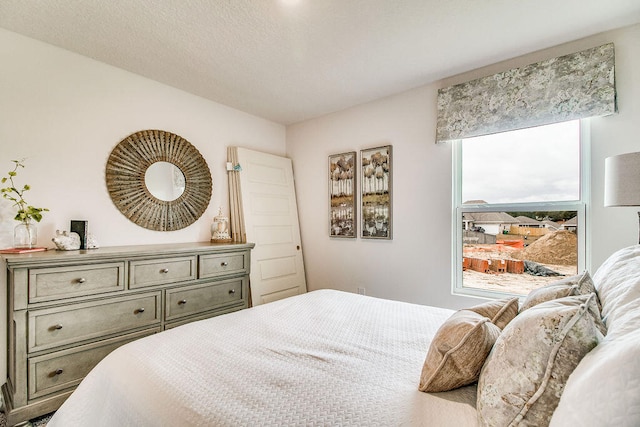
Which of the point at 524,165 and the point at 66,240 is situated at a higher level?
the point at 524,165

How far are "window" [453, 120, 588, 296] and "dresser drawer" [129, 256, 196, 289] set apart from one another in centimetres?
241

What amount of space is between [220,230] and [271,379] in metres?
2.34

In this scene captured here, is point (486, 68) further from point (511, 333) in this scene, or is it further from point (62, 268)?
point (62, 268)

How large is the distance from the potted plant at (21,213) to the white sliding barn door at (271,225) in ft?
5.77

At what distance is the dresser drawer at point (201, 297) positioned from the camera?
7.95 feet

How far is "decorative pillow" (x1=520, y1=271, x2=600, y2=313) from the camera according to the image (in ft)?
3.54

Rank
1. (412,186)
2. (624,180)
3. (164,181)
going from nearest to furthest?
(624,180) < (164,181) < (412,186)

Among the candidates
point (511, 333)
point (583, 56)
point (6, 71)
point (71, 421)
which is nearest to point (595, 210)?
point (583, 56)

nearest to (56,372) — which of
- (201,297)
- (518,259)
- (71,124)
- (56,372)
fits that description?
(56,372)

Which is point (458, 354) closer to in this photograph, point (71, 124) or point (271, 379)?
point (271, 379)

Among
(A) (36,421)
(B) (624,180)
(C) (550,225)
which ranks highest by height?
(B) (624,180)

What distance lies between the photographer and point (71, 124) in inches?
94.2

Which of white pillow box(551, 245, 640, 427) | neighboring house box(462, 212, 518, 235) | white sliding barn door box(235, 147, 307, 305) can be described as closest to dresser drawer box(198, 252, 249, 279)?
white sliding barn door box(235, 147, 307, 305)

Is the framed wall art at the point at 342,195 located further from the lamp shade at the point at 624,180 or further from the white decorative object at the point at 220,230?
the lamp shade at the point at 624,180
